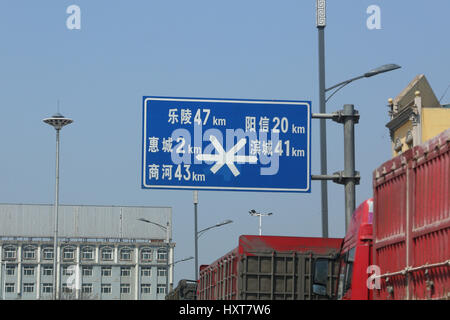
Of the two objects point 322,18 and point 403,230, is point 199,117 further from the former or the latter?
point 403,230

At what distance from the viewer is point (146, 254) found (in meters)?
188

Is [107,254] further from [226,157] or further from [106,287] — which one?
[226,157]

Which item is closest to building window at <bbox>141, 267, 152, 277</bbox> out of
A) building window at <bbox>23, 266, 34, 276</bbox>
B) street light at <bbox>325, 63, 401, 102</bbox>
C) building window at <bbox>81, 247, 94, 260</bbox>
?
building window at <bbox>81, 247, 94, 260</bbox>

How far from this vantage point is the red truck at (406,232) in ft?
36.5

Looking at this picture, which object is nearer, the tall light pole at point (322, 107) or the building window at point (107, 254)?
the tall light pole at point (322, 107)

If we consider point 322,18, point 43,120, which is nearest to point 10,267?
point 43,120

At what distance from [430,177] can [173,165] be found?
412 inches

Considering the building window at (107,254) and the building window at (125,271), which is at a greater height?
the building window at (107,254)

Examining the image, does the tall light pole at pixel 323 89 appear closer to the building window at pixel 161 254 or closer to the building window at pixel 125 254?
the building window at pixel 125 254

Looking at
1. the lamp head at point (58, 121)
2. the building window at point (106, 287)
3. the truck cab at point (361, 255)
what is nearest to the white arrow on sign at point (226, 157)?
the truck cab at point (361, 255)

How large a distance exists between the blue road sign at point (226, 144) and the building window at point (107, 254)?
165 m

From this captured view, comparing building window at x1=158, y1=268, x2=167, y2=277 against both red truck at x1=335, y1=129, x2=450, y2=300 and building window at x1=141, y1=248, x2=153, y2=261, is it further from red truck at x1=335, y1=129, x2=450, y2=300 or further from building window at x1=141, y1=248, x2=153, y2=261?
red truck at x1=335, y1=129, x2=450, y2=300
